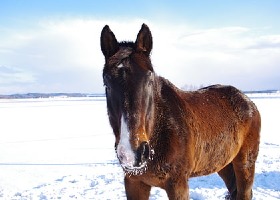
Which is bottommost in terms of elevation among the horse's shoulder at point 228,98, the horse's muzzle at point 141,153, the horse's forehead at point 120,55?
the horse's muzzle at point 141,153

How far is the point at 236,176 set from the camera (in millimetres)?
4492

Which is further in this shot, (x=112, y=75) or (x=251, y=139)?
(x=251, y=139)

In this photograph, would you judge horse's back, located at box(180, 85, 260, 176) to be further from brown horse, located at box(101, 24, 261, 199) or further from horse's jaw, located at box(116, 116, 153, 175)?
horse's jaw, located at box(116, 116, 153, 175)

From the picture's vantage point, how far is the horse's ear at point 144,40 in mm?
2824

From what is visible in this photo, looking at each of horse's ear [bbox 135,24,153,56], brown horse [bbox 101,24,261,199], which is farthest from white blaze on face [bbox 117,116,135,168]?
horse's ear [bbox 135,24,153,56]

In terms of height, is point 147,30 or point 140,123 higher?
point 147,30

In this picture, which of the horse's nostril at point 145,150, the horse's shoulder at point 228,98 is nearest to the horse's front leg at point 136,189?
the horse's nostril at point 145,150

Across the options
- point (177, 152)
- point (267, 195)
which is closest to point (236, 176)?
point (177, 152)

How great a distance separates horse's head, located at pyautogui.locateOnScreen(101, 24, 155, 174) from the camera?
230cm

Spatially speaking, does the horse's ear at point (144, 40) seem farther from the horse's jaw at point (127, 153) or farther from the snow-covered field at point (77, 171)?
the snow-covered field at point (77, 171)

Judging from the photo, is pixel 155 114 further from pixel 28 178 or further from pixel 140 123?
pixel 28 178

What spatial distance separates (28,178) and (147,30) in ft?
21.1

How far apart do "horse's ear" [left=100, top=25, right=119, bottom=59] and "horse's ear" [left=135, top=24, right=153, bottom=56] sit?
0.21 meters

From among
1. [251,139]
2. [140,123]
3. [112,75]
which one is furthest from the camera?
[251,139]
